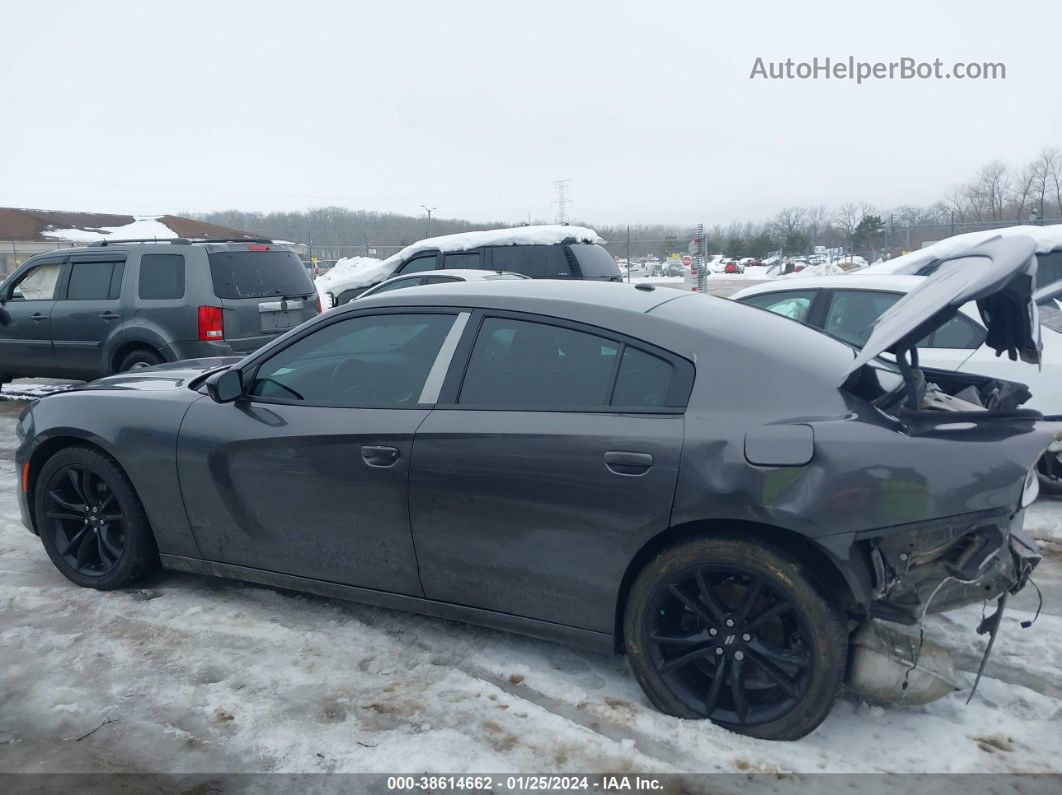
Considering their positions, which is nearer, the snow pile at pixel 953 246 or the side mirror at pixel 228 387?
the side mirror at pixel 228 387

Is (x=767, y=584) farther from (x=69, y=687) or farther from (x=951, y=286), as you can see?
(x=69, y=687)

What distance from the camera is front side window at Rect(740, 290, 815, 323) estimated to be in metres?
6.07

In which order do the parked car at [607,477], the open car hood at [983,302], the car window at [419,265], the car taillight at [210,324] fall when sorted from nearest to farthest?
the open car hood at [983,302] → the parked car at [607,477] → the car taillight at [210,324] → the car window at [419,265]

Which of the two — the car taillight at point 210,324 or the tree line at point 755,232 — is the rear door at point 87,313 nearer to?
the car taillight at point 210,324

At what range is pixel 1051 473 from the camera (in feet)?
18.0

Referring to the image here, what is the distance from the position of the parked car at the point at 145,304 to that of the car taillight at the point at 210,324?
10 millimetres

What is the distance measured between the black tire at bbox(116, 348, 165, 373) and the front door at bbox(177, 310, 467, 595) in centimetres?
523

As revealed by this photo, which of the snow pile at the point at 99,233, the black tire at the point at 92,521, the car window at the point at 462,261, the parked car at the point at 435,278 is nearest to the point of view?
the black tire at the point at 92,521

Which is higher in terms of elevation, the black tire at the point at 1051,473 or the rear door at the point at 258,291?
the rear door at the point at 258,291

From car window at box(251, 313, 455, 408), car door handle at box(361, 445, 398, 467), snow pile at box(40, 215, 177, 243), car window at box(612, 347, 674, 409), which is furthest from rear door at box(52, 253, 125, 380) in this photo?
snow pile at box(40, 215, 177, 243)

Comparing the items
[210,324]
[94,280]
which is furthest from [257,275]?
[94,280]

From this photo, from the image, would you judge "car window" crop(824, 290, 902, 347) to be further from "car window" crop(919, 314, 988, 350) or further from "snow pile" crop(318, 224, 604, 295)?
"snow pile" crop(318, 224, 604, 295)

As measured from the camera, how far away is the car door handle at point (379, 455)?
3.35 metres

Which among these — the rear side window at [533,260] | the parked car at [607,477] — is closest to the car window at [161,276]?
the rear side window at [533,260]
